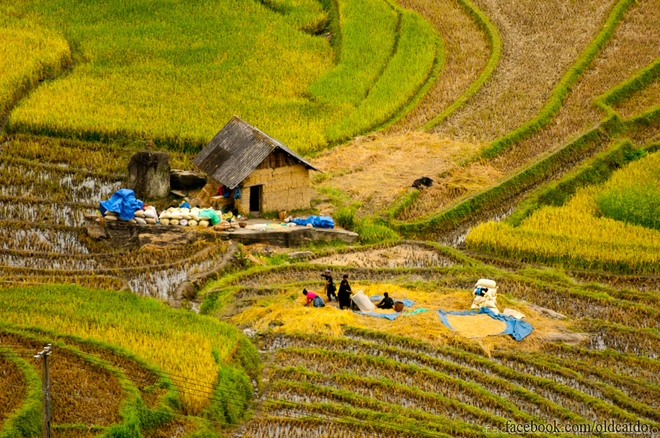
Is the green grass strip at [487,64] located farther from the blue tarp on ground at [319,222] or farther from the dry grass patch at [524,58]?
the blue tarp on ground at [319,222]

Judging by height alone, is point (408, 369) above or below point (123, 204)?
below

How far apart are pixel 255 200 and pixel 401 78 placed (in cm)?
818

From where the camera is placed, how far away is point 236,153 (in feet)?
77.0

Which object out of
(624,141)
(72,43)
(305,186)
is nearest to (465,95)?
(624,141)

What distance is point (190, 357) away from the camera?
1716 cm

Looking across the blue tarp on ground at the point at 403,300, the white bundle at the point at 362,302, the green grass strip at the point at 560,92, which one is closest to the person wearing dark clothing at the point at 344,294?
the white bundle at the point at 362,302

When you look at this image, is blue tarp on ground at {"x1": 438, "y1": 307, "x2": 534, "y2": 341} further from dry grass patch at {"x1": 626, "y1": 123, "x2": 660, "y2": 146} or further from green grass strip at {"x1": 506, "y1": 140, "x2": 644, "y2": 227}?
dry grass patch at {"x1": 626, "y1": 123, "x2": 660, "y2": 146}

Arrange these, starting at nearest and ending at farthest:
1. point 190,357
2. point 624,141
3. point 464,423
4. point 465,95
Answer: point 464,423
point 190,357
point 624,141
point 465,95

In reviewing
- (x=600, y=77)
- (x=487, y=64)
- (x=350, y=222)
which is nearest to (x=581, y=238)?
(x=350, y=222)

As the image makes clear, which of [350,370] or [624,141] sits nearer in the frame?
[350,370]

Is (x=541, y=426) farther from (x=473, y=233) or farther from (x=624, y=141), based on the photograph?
(x=624, y=141)

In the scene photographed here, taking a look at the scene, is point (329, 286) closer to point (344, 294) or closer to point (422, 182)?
point (344, 294)

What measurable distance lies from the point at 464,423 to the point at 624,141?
517 inches

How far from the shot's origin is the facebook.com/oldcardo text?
15797 millimetres
